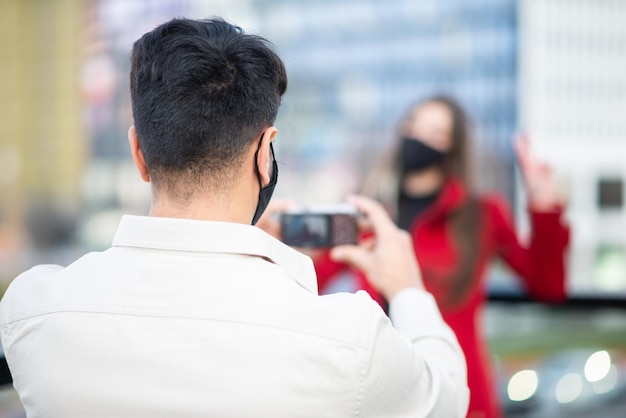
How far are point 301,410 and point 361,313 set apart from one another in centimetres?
13

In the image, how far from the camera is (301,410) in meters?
0.84

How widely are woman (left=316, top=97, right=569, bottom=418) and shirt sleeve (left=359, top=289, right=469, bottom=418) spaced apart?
0.74 metres

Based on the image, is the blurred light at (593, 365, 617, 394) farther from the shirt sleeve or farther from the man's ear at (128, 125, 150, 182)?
the man's ear at (128, 125, 150, 182)

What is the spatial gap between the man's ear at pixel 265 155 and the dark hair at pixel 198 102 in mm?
10

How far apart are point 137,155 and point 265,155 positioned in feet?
0.57

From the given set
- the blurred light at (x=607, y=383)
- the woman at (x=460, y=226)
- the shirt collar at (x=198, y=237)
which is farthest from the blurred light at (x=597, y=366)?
the shirt collar at (x=198, y=237)

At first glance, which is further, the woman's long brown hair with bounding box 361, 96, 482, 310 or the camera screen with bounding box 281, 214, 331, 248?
the woman's long brown hair with bounding box 361, 96, 482, 310

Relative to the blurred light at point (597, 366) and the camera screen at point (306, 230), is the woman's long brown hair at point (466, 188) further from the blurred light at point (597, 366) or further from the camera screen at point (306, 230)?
the blurred light at point (597, 366)

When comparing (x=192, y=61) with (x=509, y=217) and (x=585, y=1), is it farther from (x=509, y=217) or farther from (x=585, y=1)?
(x=585, y=1)

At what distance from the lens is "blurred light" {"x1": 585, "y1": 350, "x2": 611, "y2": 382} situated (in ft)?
8.12

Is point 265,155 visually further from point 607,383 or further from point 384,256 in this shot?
point 607,383

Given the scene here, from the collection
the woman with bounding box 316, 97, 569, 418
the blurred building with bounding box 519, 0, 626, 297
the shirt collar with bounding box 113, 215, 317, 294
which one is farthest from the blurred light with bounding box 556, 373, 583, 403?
the blurred building with bounding box 519, 0, 626, 297

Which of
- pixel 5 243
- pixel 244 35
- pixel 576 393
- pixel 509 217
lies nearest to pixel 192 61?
pixel 244 35

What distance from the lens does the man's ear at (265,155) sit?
0.93 meters
